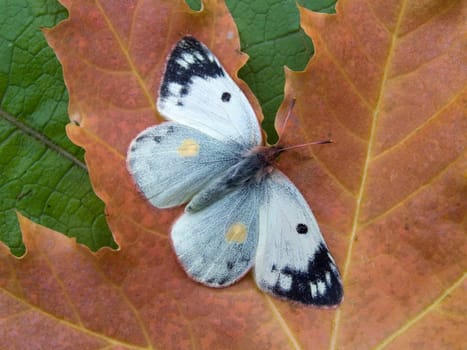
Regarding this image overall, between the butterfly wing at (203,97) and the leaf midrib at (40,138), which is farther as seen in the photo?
the leaf midrib at (40,138)

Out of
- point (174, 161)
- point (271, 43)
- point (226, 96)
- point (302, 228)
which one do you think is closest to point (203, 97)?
point (226, 96)

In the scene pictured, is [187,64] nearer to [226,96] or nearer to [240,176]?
[226,96]

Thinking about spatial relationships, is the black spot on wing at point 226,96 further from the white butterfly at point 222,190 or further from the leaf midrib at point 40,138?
the leaf midrib at point 40,138

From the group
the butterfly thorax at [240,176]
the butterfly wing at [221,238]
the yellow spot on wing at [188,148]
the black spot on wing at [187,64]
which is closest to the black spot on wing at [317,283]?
the butterfly wing at [221,238]

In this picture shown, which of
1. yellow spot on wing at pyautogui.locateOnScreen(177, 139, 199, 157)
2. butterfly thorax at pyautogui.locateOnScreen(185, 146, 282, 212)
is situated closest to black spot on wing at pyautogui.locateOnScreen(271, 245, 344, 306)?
butterfly thorax at pyautogui.locateOnScreen(185, 146, 282, 212)

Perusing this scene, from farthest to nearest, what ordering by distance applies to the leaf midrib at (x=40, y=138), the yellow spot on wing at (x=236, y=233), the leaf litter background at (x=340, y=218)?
the leaf midrib at (x=40, y=138)
the yellow spot on wing at (x=236, y=233)
the leaf litter background at (x=340, y=218)

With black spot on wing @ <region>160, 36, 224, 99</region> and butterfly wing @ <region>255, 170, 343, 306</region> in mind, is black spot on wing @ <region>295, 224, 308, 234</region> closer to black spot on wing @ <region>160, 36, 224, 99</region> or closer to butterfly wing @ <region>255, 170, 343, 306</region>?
butterfly wing @ <region>255, 170, 343, 306</region>
